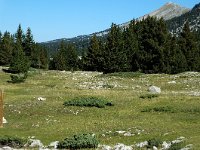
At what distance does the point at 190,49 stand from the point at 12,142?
7902 cm

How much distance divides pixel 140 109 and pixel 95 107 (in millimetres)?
3753

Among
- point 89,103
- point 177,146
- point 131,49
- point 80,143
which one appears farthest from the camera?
point 131,49

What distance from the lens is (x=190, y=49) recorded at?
98188 millimetres

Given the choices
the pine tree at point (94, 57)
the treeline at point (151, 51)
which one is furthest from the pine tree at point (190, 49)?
the pine tree at point (94, 57)

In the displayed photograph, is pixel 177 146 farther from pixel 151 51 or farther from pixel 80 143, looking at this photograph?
pixel 151 51

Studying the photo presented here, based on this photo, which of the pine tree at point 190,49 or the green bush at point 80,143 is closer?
the green bush at point 80,143

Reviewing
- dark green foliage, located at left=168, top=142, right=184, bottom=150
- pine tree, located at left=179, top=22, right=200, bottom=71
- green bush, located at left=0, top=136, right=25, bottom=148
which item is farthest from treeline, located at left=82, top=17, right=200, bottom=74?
dark green foliage, located at left=168, top=142, right=184, bottom=150

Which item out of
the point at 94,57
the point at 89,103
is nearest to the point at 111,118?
the point at 89,103

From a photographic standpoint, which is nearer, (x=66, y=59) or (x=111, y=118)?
(x=111, y=118)

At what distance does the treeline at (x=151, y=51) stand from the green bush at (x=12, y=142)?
68975 mm

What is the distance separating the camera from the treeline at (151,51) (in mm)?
91125

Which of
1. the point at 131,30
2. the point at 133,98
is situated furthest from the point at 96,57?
the point at 133,98

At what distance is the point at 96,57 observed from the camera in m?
112

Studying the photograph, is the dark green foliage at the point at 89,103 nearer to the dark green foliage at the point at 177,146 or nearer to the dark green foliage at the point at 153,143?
the dark green foliage at the point at 153,143
